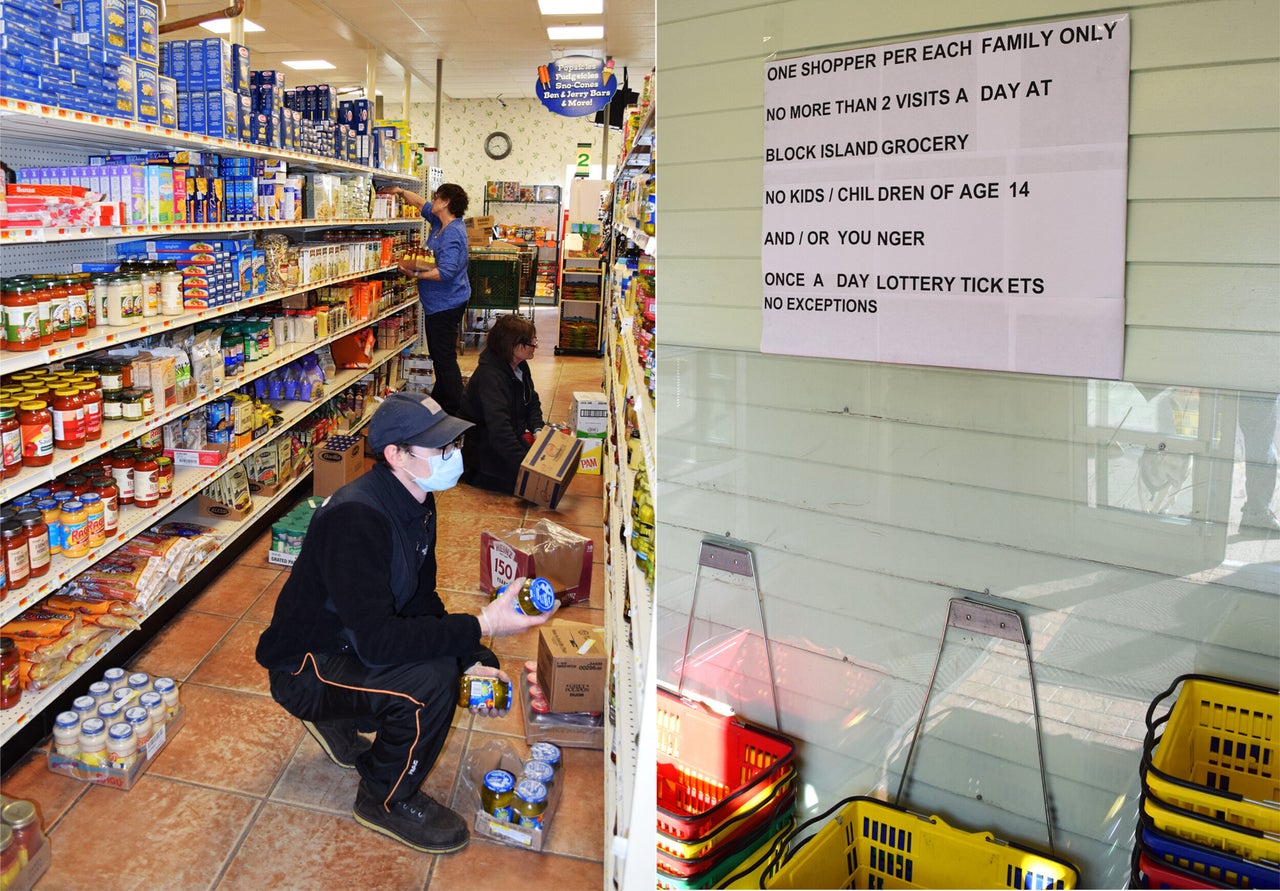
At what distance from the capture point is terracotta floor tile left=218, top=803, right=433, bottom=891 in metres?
2.74

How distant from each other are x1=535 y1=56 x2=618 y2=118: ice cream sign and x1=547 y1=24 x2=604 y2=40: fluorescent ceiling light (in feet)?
3.56

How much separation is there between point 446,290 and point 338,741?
198 inches

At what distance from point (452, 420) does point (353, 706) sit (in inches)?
36.9

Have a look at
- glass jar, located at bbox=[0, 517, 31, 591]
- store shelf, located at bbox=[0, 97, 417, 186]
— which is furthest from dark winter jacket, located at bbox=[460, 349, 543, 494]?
glass jar, located at bbox=[0, 517, 31, 591]

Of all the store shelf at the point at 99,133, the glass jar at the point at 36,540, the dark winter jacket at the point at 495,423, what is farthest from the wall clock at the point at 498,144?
the glass jar at the point at 36,540

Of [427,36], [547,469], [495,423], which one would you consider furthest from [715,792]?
[427,36]

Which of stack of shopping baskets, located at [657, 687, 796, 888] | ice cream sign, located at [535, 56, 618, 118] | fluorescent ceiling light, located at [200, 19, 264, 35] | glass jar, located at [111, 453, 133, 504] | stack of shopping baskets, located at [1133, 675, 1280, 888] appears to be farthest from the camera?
fluorescent ceiling light, located at [200, 19, 264, 35]

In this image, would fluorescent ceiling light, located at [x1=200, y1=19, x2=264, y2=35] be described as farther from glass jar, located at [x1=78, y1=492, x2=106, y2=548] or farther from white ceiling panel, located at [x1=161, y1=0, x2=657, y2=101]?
glass jar, located at [x1=78, y1=492, x2=106, y2=548]

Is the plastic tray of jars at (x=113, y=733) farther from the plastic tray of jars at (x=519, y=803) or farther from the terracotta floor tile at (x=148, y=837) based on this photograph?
the plastic tray of jars at (x=519, y=803)

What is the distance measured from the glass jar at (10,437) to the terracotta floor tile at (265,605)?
134 centimetres

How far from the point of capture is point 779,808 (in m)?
2.48

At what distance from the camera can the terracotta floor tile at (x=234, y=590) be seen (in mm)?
4402

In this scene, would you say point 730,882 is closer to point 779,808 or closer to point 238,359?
point 779,808

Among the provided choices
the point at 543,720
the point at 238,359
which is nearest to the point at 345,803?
the point at 543,720
